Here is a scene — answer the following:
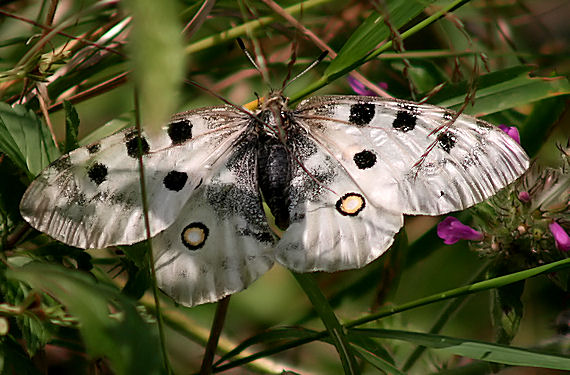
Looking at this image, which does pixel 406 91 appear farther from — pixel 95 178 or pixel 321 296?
pixel 95 178

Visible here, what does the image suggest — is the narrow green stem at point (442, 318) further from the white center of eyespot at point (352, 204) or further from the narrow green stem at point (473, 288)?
the white center of eyespot at point (352, 204)

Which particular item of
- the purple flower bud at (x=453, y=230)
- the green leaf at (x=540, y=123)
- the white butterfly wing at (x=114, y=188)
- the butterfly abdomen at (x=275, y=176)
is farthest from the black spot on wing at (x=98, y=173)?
the green leaf at (x=540, y=123)

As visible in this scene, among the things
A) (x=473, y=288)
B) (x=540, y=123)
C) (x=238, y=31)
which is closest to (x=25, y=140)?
(x=238, y=31)

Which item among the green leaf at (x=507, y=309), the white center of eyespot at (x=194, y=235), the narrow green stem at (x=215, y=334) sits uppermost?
the white center of eyespot at (x=194, y=235)

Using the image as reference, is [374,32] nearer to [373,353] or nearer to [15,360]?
[373,353]

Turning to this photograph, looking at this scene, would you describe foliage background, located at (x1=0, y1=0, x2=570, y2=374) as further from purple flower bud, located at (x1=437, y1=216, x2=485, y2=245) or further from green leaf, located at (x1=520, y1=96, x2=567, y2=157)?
purple flower bud, located at (x1=437, y1=216, x2=485, y2=245)

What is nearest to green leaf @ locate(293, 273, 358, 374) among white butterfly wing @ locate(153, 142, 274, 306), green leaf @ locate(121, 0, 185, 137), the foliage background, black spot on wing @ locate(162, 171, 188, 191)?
the foliage background

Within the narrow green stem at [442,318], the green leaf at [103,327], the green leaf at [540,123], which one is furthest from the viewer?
the green leaf at [540,123]

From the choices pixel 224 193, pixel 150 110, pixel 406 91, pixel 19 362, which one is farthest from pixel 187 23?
pixel 150 110
